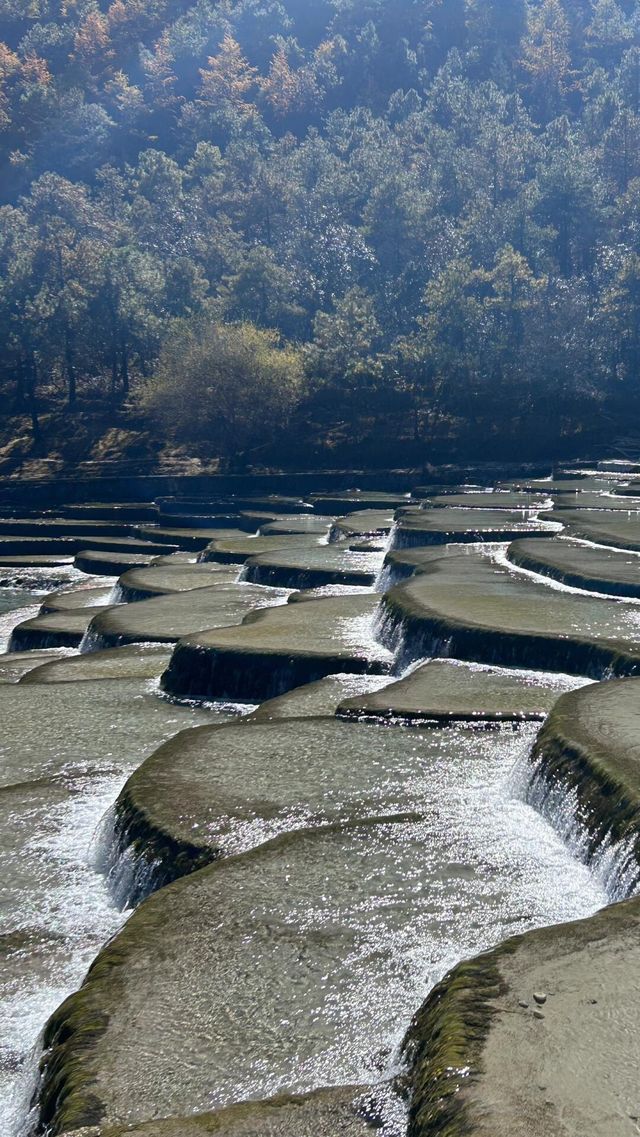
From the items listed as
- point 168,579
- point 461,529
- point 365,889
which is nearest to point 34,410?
point 168,579

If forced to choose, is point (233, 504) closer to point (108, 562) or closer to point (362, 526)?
point (108, 562)

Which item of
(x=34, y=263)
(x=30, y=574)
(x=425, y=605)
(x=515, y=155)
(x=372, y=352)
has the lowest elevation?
(x=30, y=574)

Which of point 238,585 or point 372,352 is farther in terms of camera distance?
point 372,352

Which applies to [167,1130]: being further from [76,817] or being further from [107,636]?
[107,636]

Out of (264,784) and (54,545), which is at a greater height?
(264,784)

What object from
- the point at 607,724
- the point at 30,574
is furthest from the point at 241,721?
the point at 30,574

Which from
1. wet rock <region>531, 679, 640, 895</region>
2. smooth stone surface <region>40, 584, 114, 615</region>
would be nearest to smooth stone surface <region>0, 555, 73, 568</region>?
smooth stone surface <region>40, 584, 114, 615</region>

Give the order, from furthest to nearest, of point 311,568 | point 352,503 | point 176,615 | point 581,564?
1. point 352,503
2. point 311,568
3. point 176,615
4. point 581,564
